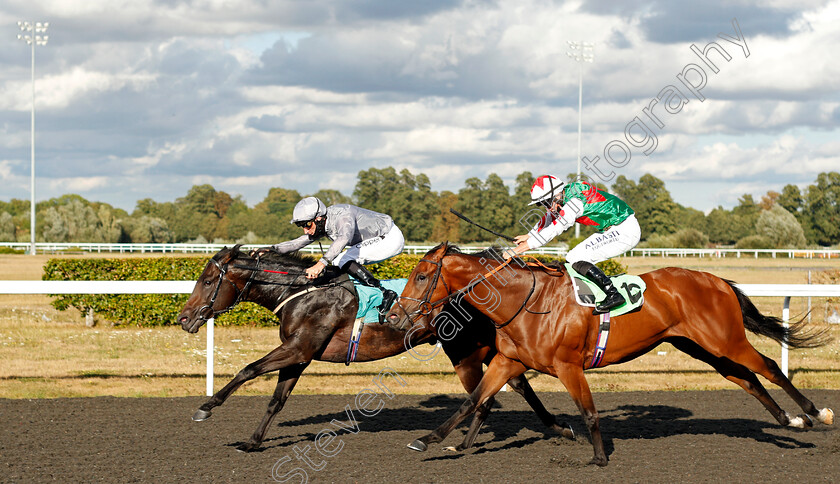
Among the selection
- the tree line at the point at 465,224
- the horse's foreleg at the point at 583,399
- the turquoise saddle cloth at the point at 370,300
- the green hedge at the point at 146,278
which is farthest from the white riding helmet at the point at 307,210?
the tree line at the point at 465,224

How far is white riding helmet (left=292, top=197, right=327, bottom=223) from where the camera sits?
17.2 ft

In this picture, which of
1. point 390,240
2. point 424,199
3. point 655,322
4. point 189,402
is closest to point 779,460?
point 655,322

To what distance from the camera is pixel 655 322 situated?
16.6 ft

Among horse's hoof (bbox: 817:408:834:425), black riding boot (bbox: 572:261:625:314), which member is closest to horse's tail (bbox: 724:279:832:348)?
horse's hoof (bbox: 817:408:834:425)

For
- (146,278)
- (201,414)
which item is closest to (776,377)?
(201,414)

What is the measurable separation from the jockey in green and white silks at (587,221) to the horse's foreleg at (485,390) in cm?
65

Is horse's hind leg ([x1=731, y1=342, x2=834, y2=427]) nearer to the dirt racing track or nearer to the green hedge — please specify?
the dirt racing track

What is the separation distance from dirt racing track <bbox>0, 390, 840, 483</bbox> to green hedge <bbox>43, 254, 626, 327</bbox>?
13.2 ft

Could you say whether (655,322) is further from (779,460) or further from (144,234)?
(144,234)

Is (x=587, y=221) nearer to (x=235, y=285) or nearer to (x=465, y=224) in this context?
(x=235, y=285)

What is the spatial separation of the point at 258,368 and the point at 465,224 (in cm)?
3873

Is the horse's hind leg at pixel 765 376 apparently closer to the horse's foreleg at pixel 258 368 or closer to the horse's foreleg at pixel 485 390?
the horse's foreleg at pixel 485 390

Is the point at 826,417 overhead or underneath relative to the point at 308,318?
underneath

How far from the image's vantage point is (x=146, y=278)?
1116 centimetres
